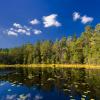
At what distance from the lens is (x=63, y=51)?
116000mm

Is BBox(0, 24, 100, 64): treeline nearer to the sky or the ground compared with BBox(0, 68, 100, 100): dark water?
nearer to the sky

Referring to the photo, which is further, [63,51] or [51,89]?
[63,51]

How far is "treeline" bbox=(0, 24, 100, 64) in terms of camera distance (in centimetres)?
8994

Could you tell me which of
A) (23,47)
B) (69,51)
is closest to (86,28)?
(69,51)

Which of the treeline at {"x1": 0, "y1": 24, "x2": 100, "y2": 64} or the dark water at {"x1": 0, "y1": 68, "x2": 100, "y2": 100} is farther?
the treeline at {"x1": 0, "y1": 24, "x2": 100, "y2": 64}

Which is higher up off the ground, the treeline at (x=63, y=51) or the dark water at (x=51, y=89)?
the treeline at (x=63, y=51)

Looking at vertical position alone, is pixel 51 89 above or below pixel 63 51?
below

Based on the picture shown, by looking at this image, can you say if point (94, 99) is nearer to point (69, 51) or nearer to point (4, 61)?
point (69, 51)

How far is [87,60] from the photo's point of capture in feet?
312

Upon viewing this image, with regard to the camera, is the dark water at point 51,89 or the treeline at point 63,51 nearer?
the dark water at point 51,89

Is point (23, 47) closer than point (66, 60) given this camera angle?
No

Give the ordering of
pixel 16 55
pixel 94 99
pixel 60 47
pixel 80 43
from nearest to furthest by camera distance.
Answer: pixel 94 99
pixel 80 43
pixel 60 47
pixel 16 55

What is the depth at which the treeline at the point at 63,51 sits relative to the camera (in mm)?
89938

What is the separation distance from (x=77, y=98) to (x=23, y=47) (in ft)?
394
